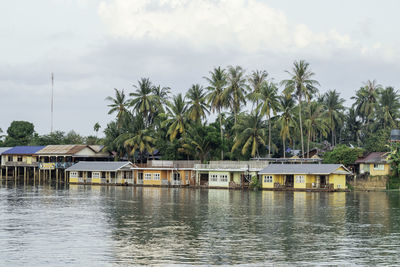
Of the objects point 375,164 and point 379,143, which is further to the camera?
point 379,143

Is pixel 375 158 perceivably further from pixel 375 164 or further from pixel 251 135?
pixel 251 135

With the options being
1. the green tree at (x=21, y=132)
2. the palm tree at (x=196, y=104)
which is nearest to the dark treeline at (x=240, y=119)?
the palm tree at (x=196, y=104)

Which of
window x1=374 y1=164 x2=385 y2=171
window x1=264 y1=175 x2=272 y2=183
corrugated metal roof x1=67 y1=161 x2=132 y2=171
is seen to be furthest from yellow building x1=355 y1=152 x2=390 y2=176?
corrugated metal roof x1=67 y1=161 x2=132 y2=171

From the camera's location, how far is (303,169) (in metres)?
74.3

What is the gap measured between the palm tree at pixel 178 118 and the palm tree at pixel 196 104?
1090 millimetres

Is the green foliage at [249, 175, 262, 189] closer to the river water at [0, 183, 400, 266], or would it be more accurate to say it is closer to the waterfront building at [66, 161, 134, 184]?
the river water at [0, 183, 400, 266]

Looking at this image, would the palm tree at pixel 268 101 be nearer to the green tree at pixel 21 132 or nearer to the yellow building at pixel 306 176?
the yellow building at pixel 306 176

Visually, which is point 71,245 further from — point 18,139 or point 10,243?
point 18,139

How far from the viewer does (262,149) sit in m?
88.8

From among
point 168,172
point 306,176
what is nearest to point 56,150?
point 168,172

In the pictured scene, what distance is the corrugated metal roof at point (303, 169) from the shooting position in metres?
72.9

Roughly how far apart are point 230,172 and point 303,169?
11164 mm

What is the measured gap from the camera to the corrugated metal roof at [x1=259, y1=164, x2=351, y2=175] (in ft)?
239

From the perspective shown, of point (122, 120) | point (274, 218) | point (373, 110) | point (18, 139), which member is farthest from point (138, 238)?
point (18, 139)
